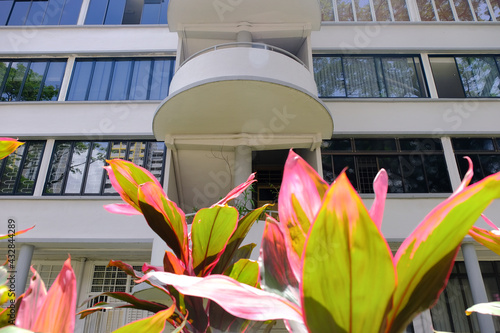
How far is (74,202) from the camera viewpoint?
8.01 m

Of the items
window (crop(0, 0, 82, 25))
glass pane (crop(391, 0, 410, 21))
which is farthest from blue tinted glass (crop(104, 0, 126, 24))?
glass pane (crop(391, 0, 410, 21))

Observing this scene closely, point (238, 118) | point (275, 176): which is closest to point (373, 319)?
point (238, 118)

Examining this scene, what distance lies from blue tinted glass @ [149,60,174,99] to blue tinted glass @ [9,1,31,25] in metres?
4.61

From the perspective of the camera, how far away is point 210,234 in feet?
2.49

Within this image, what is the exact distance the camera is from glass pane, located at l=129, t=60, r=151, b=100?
9.45m

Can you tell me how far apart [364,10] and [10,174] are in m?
10.6

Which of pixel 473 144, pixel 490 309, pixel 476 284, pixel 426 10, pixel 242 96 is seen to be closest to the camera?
pixel 490 309

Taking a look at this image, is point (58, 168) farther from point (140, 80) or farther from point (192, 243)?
point (192, 243)

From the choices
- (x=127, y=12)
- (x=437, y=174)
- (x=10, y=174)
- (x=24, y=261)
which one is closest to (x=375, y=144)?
(x=437, y=174)

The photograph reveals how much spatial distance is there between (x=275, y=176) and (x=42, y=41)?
302 inches

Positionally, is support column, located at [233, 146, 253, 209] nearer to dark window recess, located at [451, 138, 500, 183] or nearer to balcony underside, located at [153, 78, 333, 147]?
balcony underside, located at [153, 78, 333, 147]

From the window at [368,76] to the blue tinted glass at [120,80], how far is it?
16.8 ft

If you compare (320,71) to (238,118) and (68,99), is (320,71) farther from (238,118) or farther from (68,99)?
(68,99)

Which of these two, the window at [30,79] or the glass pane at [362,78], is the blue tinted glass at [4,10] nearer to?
the window at [30,79]
